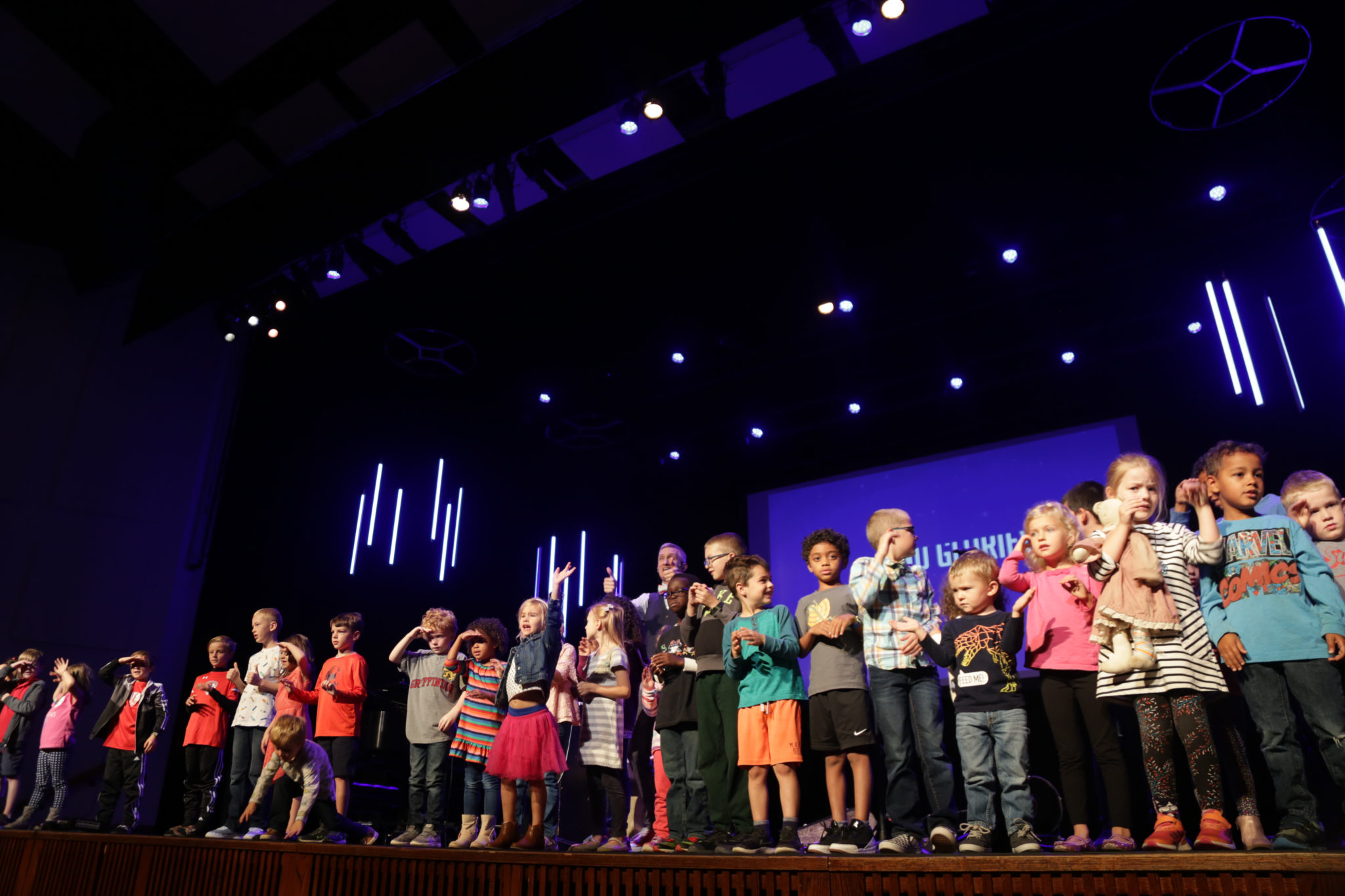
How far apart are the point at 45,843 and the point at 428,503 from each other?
488 centimetres

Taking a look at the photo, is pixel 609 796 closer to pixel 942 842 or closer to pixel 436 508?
pixel 942 842

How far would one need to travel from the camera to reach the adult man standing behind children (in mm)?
3070

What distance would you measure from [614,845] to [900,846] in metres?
1.43

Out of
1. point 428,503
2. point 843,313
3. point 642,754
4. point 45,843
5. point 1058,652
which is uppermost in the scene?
point 843,313

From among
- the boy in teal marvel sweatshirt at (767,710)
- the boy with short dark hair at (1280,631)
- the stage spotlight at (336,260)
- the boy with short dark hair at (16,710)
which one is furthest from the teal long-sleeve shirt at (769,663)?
the boy with short dark hair at (16,710)

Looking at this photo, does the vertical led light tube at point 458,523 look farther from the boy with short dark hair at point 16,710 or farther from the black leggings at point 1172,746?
the black leggings at point 1172,746

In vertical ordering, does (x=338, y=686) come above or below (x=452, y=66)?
below

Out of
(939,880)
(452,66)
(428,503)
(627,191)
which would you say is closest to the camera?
(939,880)

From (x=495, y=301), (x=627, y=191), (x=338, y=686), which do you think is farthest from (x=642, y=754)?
(x=495, y=301)

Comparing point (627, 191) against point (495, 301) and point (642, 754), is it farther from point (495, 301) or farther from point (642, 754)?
point (642, 754)

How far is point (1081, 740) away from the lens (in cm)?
306

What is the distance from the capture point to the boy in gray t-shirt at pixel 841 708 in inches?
123

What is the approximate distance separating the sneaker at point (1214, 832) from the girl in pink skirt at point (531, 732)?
237cm

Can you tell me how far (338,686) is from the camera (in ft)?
16.1
